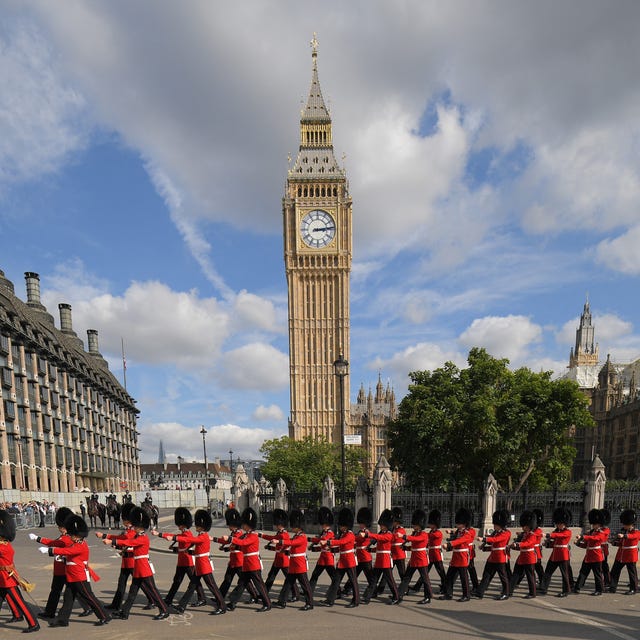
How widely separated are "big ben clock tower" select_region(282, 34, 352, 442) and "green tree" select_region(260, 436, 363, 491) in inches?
826

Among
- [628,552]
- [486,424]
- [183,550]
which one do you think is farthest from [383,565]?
[486,424]

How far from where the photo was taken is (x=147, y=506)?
2605 cm

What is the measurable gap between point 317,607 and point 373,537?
5.74 ft

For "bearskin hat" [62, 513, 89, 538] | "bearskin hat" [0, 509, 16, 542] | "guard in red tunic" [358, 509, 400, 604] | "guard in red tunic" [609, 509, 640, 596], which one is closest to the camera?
"bearskin hat" [0, 509, 16, 542]

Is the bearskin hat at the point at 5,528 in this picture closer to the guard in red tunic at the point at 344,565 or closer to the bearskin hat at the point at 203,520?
the bearskin hat at the point at 203,520

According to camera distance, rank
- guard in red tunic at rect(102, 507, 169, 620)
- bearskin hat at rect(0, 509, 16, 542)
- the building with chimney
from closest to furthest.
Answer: bearskin hat at rect(0, 509, 16, 542) < guard in red tunic at rect(102, 507, 169, 620) < the building with chimney

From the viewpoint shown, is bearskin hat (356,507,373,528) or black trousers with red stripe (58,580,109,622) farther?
bearskin hat (356,507,373,528)

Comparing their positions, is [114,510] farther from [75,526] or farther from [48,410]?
[48,410]

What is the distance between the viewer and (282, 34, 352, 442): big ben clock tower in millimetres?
75875

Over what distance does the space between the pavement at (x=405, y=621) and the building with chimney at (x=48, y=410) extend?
35.4 m

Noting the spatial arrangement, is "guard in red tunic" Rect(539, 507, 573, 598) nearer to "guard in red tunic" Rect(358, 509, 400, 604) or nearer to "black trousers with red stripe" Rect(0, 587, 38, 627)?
"guard in red tunic" Rect(358, 509, 400, 604)

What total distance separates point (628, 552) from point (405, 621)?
5.57 metres

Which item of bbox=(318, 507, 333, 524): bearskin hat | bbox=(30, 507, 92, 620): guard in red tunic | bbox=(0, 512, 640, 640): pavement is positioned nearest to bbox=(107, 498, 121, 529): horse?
bbox=(0, 512, 640, 640): pavement

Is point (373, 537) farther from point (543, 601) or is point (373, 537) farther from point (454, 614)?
point (543, 601)
